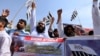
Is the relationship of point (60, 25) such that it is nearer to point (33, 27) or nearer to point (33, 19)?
point (33, 27)

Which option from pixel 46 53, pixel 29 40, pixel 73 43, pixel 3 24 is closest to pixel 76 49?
pixel 73 43

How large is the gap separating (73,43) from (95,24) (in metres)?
1.08

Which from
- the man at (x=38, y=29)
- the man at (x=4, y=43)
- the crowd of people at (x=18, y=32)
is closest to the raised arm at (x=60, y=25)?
the crowd of people at (x=18, y=32)

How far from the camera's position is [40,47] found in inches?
252

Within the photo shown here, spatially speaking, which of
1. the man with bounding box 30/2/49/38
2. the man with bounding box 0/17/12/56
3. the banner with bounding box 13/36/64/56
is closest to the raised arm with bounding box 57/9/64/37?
the man with bounding box 30/2/49/38

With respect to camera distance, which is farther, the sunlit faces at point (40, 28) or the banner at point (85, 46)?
the sunlit faces at point (40, 28)

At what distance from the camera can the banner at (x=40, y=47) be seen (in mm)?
6238

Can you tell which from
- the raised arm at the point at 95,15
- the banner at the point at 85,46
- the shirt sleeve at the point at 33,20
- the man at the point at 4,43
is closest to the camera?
the banner at the point at 85,46

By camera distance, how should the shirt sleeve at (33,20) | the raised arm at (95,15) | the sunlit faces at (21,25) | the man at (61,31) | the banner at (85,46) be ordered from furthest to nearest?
the shirt sleeve at (33,20) < the sunlit faces at (21,25) < the raised arm at (95,15) < the man at (61,31) < the banner at (85,46)

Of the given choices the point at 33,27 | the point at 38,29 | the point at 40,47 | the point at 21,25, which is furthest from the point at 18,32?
the point at 40,47

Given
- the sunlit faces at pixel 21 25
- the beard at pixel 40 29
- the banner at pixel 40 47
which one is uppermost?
the sunlit faces at pixel 21 25

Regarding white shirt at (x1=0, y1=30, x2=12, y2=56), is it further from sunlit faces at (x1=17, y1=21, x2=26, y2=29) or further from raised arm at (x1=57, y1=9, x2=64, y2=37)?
raised arm at (x1=57, y1=9, x2=64, y2=37)

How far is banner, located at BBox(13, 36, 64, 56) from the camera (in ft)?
20.5

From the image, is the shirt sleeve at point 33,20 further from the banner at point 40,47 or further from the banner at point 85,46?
the banner at point 85,46
